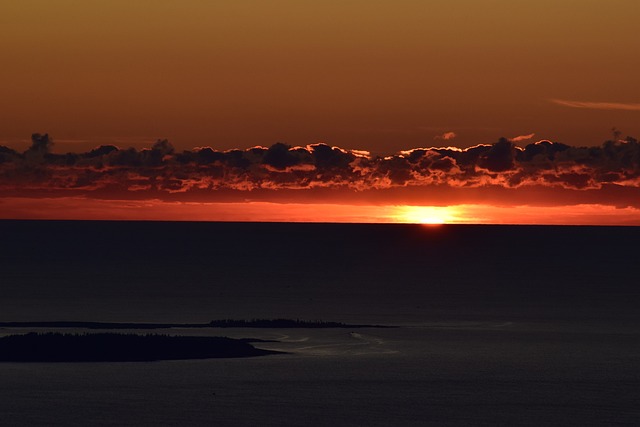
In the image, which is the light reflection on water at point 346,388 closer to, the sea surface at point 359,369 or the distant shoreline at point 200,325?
the sea surface at point 359,369

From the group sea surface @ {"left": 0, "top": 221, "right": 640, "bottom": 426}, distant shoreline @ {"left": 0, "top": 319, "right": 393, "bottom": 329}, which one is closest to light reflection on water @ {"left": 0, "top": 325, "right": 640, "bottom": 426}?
sea surface @ {"left": 0, "top": 221, "right": 640, "bottom": 426}

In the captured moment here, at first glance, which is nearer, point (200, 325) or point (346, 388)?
A: point (346, 388)

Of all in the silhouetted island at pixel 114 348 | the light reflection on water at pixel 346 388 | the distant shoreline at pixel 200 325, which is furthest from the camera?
the distant shoreline at pixel 200 325

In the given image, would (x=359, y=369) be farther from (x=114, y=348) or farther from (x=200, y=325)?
(x=200, y=325)

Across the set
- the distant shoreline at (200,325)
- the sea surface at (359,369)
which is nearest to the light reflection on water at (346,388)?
the sea surface at (359,369)

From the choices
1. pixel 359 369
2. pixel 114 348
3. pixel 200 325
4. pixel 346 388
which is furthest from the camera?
pixel 200 325

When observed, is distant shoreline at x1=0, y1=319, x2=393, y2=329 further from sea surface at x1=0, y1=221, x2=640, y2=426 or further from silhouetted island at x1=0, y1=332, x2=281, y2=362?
silhouetted island at x1=0, y1=332, x2=281, y2=362

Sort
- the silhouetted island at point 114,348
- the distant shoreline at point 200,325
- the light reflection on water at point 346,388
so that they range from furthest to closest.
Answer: the distant shoreline at point 200,325 < the silhouetted island at point 114,348 < the light reflection on water at point 346,388

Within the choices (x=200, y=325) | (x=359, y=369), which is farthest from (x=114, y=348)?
(x=200, y=325)

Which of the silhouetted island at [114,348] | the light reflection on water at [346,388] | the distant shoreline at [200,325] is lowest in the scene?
the light reflection on water at [346,388]
